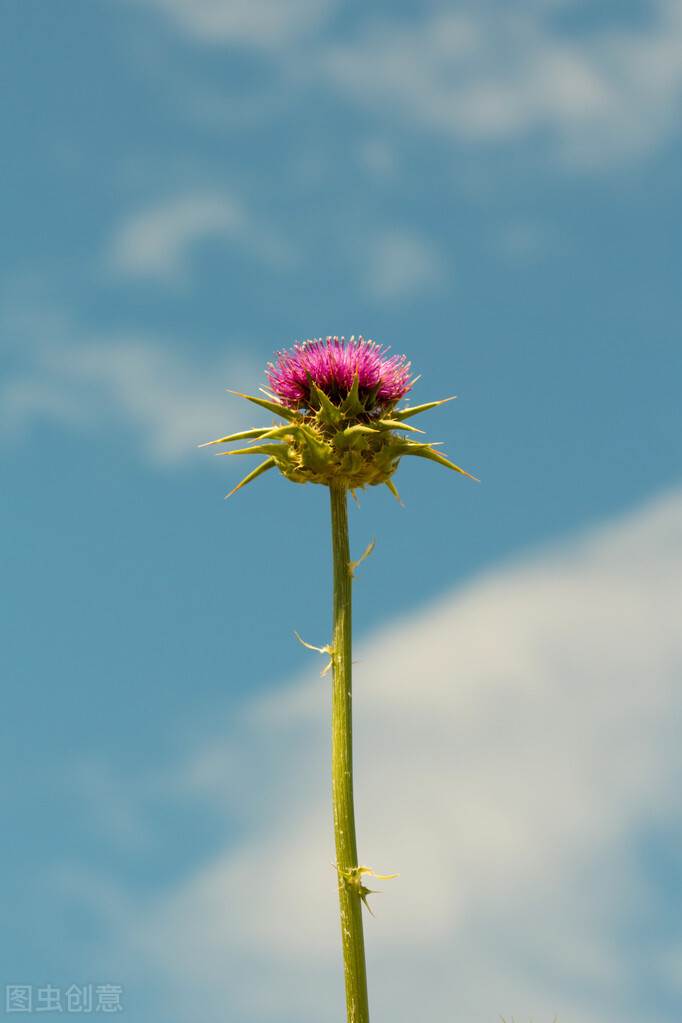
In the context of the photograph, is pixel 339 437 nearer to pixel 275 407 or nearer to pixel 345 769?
pixel 275 407

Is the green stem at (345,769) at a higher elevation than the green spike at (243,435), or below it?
below

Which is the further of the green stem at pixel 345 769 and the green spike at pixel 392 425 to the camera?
the green spike at pixel 392 425

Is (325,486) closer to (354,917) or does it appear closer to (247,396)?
(247,396)

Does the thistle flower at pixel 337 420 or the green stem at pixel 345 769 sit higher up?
the thistle flower at pixel 337 420
